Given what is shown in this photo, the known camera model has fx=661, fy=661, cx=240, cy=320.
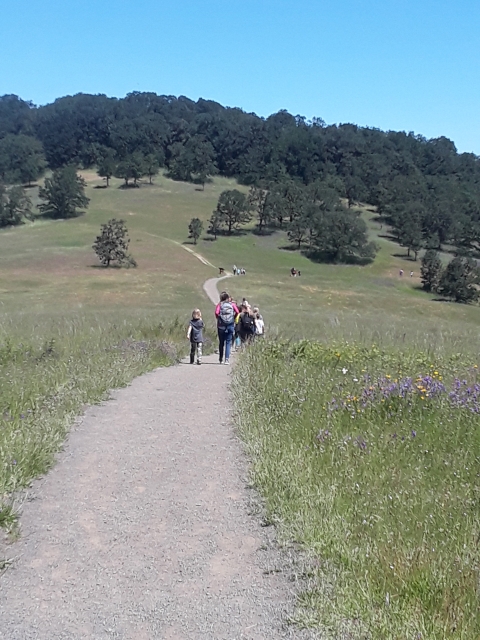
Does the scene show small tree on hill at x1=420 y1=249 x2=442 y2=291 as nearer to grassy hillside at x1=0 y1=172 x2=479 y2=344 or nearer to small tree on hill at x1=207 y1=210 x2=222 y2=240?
grassy hillside at x1=0 y1=172 x2=479 y2=344

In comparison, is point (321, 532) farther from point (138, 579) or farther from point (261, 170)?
point (261, 170)

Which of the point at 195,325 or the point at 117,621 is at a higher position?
the point at 117,621

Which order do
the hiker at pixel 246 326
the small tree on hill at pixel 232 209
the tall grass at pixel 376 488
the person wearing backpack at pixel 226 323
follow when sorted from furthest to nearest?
the small tree on hill at pixel 232 209, the hiker at pixel 246 326, the person wearing backpack at pixel 226 323, the tall grass at pixel 376 488

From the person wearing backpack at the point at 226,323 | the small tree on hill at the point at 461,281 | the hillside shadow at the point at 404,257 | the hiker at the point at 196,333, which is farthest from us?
the hillside shadow at the point at 404,257

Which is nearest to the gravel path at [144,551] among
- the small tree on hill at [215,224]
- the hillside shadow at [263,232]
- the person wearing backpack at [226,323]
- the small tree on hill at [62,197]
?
the person wearing backpack at [226,323]

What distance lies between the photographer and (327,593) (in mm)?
4098

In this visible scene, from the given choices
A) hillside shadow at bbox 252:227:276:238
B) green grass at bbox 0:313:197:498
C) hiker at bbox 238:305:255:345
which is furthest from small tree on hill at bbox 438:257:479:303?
hiker at bbox 238:305:255:345

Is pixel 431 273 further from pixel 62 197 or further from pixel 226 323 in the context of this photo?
pixel 226 323

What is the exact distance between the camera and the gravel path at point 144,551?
156 inches

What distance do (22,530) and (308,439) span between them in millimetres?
3024

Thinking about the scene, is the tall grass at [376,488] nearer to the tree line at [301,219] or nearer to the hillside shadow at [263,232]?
the tree line at [301,219]

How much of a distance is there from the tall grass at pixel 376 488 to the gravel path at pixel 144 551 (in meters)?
0.30

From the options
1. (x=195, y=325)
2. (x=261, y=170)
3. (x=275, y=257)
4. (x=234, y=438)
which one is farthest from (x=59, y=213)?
(x=234, y=438)

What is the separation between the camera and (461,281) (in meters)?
80.0
